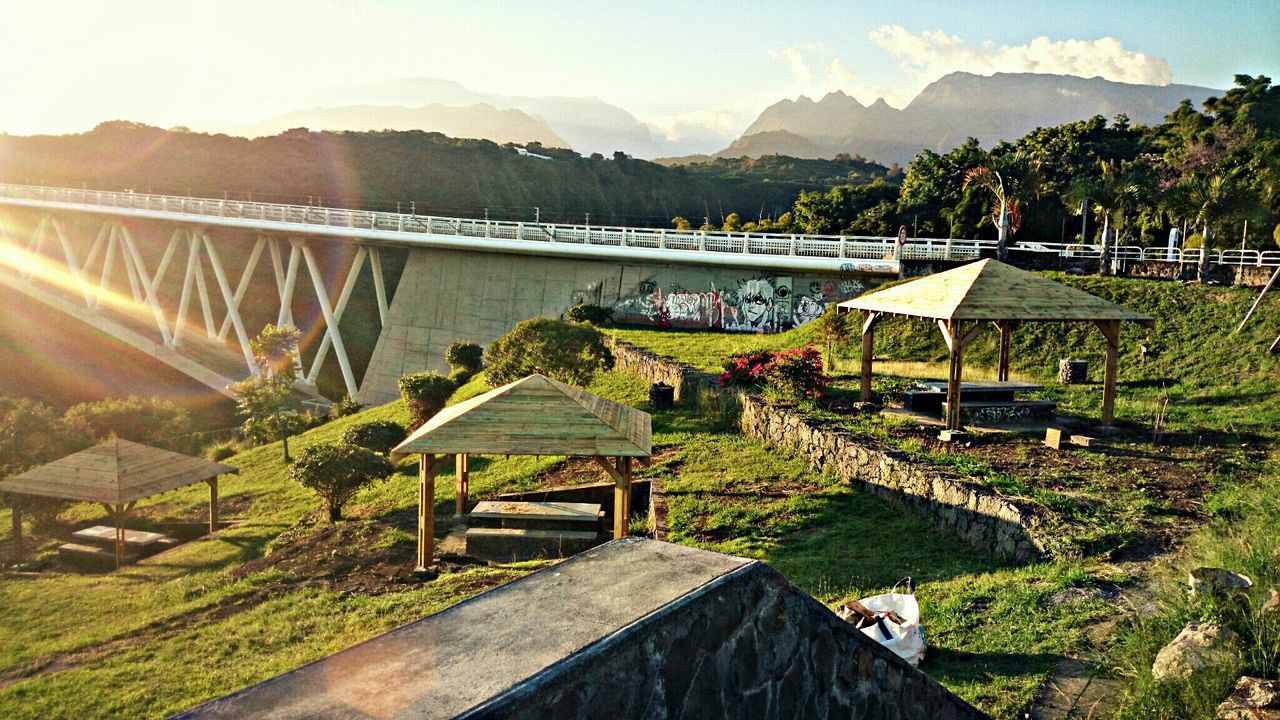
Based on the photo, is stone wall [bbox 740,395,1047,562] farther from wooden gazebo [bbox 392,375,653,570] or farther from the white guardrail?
the white guardrail

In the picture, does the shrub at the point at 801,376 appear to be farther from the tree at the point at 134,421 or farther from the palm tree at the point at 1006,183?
the tree at the point at 134,421

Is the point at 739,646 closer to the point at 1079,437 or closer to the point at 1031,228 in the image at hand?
the point at 1079,437

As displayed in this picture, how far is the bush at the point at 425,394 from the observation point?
2445 centimetres

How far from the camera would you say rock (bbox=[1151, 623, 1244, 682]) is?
5.72 m

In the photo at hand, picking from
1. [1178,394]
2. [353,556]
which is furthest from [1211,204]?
[353,556]

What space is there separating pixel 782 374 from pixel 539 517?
25.0ft

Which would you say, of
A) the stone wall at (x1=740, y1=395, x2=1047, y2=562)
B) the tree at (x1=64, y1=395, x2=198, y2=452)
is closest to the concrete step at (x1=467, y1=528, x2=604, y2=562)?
the stone wall at (x1=740, y1=395, x2=1047, y2=562)

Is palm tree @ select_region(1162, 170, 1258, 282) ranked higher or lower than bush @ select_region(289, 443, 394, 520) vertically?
higher

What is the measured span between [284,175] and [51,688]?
309 feet

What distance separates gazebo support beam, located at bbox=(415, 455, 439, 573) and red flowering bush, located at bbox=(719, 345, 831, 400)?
29.2 feet

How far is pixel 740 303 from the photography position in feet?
107

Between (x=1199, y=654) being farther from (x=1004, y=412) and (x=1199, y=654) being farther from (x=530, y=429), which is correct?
(x=1004, y=412)

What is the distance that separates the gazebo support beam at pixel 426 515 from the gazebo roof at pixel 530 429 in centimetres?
39

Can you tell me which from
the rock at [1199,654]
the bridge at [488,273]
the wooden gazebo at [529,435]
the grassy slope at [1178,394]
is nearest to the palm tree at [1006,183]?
the bridge at [488,273]
